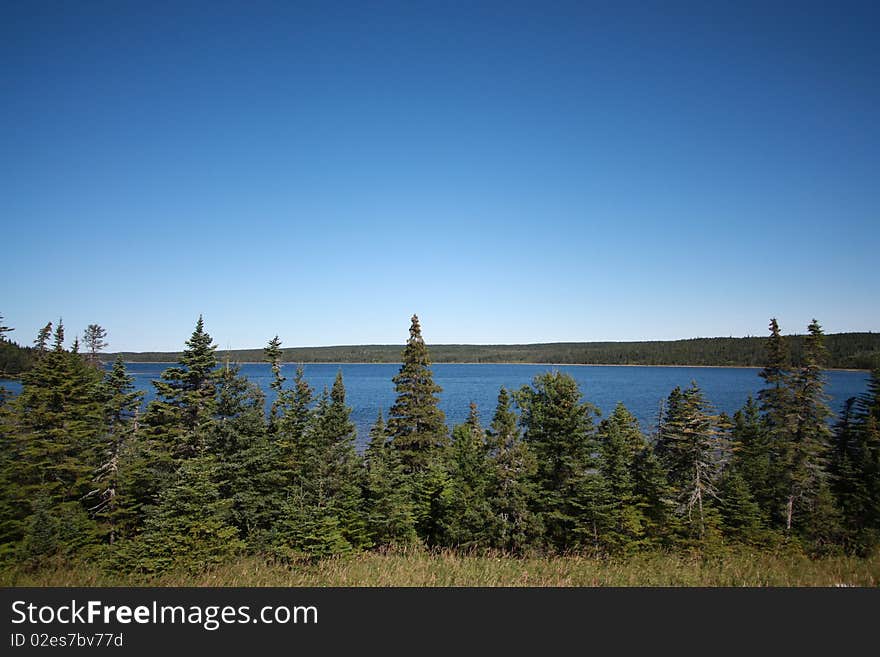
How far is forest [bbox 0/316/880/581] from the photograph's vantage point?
2323 centimetres

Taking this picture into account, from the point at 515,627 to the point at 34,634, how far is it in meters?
6.80

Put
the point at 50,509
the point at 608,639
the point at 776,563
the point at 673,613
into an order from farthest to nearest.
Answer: the point at 50,509, the point at 776,563, the point at 673,613, the point at 608,639

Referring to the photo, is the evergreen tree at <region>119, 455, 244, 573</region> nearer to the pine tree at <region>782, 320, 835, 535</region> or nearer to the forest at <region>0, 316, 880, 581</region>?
the forest at <region>0, 316, 880, 581</region>

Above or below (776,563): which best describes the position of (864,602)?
above

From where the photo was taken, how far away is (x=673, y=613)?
7008mm

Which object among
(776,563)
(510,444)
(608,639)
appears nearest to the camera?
(608,639)

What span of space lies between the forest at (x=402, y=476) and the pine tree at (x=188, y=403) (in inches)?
4.2

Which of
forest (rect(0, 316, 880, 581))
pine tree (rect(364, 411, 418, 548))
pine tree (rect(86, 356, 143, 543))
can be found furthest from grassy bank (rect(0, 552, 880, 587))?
pine tree (rect(86, 356, 143, 543))

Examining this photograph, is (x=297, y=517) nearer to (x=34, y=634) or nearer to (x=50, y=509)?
(x=50, y=509)

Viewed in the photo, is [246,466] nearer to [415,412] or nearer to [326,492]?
[326,492]

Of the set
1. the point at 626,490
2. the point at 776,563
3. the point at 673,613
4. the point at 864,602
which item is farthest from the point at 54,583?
the point at 626,490

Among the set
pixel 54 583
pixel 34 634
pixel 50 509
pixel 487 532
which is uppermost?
pixel 34 634

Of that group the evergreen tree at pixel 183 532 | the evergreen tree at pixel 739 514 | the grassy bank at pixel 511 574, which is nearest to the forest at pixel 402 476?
the evergreen tree at pixel 739 514

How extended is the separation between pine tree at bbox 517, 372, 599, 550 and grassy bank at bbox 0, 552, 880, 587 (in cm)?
1265
